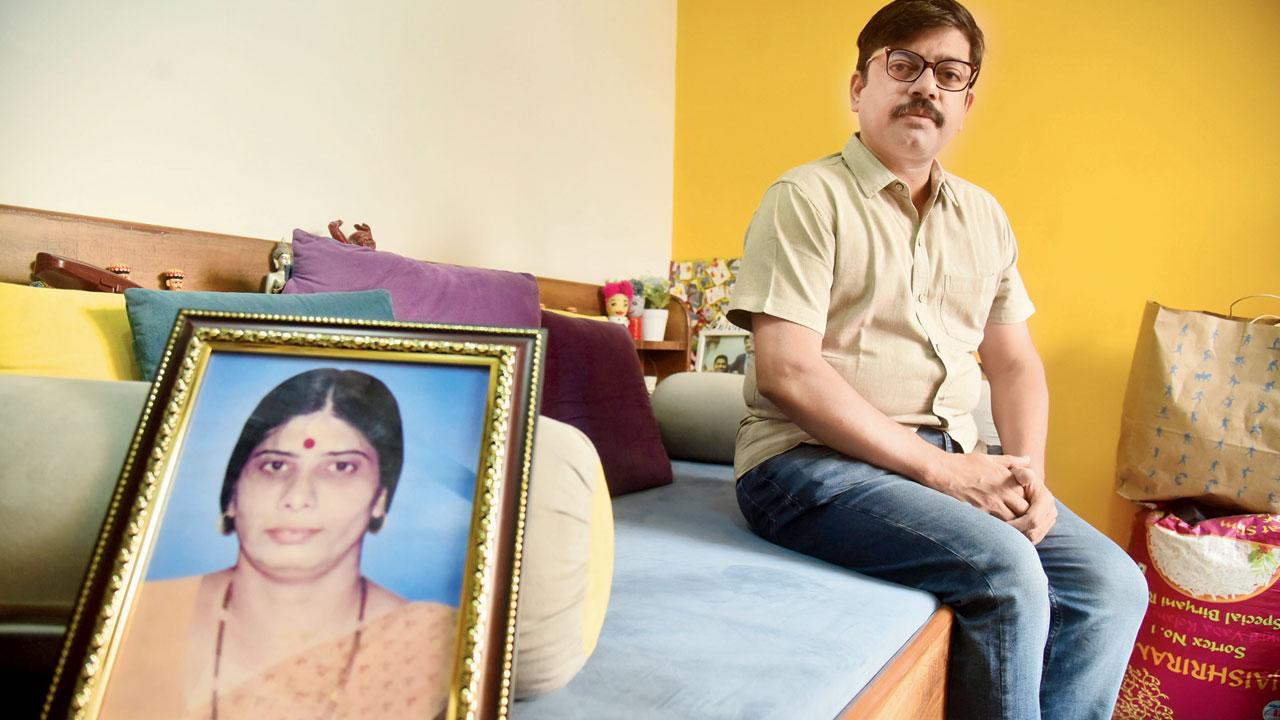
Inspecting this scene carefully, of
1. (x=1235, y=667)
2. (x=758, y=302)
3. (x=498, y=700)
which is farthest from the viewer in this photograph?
(x=1235, y=667)

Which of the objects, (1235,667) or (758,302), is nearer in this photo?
(758,302)

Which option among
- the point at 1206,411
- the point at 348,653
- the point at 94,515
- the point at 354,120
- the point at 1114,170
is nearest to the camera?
the point at 348,653

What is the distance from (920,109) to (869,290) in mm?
314

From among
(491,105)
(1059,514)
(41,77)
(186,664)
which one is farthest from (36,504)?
(491,105)

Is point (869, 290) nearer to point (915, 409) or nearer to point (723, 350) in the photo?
point (915, 409)

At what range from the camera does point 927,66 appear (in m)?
1.14

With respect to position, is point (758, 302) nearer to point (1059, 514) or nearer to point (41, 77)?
point (1059, 514)

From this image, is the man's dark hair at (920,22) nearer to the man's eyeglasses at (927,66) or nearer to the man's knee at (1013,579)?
the man's eyeglasses at (927,66)

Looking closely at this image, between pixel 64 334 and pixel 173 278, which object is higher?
pixel 173 278

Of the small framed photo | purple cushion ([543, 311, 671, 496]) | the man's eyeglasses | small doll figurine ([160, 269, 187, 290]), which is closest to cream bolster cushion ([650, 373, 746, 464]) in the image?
purple cushion ([543, 311, 671, 496])

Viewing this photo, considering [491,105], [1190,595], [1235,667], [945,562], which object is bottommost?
[1235,667]

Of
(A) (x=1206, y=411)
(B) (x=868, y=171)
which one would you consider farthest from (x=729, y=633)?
(A) (x=1206, y=411)

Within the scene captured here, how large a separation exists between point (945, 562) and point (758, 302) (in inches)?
17.3

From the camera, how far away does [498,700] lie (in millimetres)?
406
